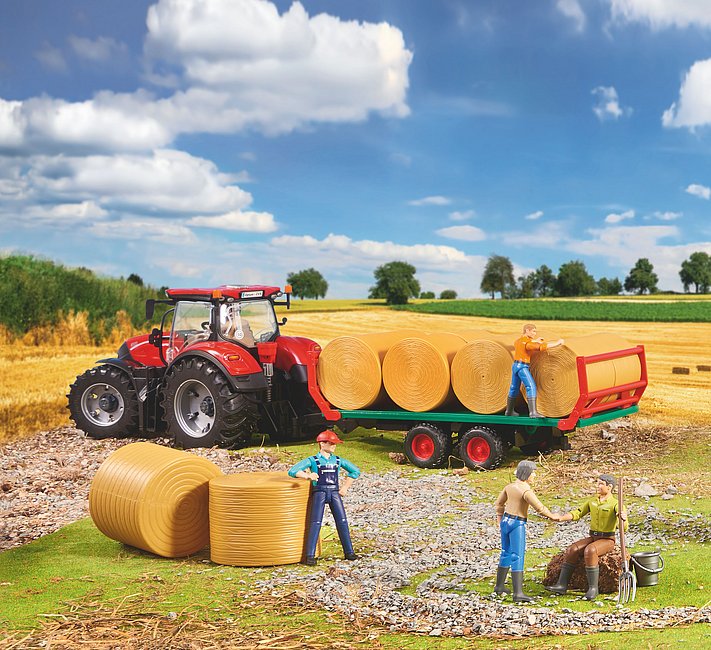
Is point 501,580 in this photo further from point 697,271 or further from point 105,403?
point 697,271

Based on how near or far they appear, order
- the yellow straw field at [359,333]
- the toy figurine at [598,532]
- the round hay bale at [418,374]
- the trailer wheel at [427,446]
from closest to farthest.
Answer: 1. the toy figurine at [598,532]
2. the round hay bale at [418,374]
3. the trailer wheel at [427,446]
4. the yellow straw field at [359,333]

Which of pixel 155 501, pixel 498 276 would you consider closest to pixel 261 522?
pixel 155 501

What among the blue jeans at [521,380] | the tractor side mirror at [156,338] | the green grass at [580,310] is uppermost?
the green grass at [580,310]

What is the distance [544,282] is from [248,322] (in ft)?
230

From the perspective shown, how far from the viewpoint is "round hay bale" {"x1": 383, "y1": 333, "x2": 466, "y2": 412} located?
12.9 meters

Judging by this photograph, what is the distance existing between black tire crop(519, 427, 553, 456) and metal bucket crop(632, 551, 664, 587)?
19.6 feet

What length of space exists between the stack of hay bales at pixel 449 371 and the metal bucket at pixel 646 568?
4.88 meters

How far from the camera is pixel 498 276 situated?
76.6 meters

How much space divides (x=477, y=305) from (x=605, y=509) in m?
50.2

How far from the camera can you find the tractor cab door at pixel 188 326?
14422mm

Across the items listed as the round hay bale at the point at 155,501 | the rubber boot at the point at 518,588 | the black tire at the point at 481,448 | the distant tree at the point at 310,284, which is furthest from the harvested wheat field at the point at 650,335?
the distant tree at the point at 310,284

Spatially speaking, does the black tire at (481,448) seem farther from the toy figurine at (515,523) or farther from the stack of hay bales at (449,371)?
the toy figurine at (515,523)

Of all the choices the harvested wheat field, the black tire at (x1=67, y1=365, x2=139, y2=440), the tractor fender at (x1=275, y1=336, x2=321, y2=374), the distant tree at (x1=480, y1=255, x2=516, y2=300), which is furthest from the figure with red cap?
the distant tree at (x1=480, y1=255, x2=516, y2=300)

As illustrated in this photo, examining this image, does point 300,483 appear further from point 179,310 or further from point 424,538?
point 179,310
